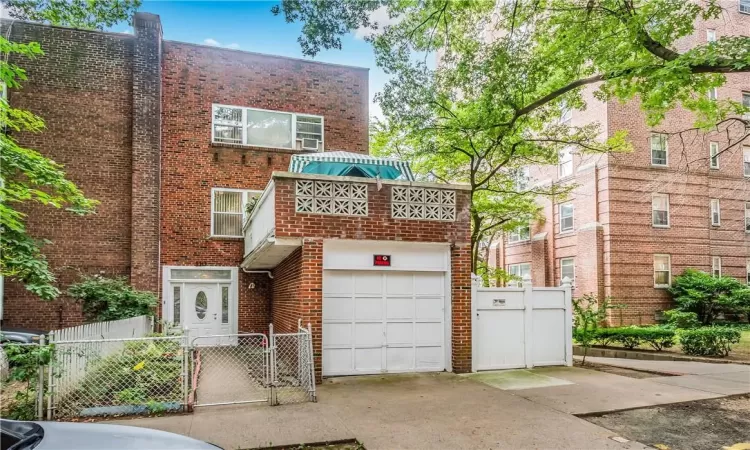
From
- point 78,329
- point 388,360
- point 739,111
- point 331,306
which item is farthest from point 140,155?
point 739,111

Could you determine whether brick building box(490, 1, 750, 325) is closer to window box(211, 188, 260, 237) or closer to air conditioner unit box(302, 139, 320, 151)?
air conditioner unit box(302, 139, 320, 151)

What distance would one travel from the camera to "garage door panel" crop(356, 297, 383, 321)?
913 cm

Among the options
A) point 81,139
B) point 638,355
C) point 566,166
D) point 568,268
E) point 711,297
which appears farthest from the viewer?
point 566,166

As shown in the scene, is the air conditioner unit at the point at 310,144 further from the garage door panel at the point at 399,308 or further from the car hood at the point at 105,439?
the car hood at the point at 105,439

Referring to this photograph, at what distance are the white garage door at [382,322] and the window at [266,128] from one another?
7.80 m

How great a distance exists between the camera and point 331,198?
29.0 feet

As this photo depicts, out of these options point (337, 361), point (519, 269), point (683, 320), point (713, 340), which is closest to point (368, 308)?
point (337, 361)

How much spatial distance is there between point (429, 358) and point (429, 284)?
4.95 feet

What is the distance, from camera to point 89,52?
14.4m

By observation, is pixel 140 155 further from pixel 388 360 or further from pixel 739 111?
pixel 739 111

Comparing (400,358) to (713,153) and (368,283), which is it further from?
(713,153)

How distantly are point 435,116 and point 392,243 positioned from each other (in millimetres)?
5515

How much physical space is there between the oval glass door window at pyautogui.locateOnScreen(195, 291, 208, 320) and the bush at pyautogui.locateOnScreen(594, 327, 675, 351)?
12.6 meters

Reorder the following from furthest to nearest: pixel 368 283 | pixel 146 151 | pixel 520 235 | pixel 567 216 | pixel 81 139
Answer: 1. pixel 520 235
2. pixel 567 216
3. pixel 146 151
4. pixel 81 139
5. pixel 368 283
